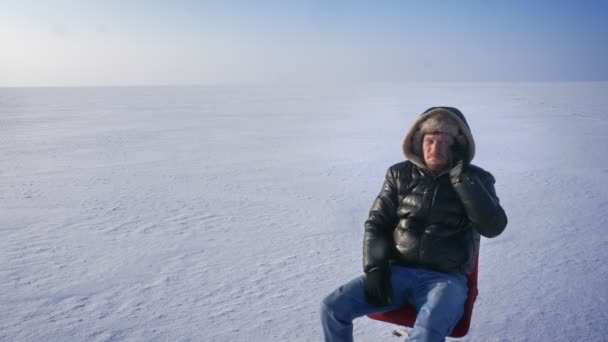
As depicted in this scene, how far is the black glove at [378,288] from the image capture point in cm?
197

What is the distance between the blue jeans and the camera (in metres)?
1.79

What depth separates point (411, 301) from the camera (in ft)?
6.60

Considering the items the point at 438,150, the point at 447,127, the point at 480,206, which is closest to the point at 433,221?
the point at 480,206

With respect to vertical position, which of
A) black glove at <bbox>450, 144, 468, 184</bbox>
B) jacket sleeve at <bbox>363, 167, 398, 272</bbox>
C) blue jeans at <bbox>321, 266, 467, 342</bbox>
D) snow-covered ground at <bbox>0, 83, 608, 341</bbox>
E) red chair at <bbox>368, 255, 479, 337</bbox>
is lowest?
snow-covered ground at <bbox>0, 83, 608, 341</bbox>

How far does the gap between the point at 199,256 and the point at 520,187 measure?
443 cm

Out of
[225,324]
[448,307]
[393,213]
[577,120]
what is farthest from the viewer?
[577,120]

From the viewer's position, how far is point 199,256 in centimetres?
376

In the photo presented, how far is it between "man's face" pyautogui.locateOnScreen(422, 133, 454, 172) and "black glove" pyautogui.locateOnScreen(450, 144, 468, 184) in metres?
0.04

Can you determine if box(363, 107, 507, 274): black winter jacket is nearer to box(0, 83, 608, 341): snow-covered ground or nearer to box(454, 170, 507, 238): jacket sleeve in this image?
box(454, 170, 507, 238): jacket sleeve

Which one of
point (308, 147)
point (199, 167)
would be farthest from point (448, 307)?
point (308, 147)

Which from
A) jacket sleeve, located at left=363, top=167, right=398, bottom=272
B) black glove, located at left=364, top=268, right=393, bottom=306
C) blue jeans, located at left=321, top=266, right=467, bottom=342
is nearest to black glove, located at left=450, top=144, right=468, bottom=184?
jacket sleeve, located at left=363, top=167, right=398, bottom=272

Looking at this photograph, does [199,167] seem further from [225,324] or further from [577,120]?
[577,120]

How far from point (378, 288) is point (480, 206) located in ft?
1.95

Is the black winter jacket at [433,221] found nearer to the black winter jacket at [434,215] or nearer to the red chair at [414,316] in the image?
the black winter jacket at [434,215]
